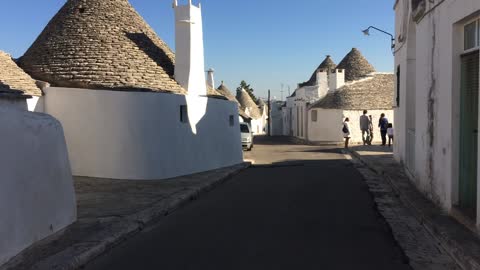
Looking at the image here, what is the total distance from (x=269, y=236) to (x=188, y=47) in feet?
34.1

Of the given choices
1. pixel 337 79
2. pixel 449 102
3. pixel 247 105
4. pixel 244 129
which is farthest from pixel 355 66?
pixel 449 102

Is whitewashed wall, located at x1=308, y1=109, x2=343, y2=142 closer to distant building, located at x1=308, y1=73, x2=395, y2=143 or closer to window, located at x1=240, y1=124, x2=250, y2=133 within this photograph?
distant building, located at x1=308, y1=73, x2=395, y2=143

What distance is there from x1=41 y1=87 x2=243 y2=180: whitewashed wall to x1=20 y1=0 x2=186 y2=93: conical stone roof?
1.89 ft

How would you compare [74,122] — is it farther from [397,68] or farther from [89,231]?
[397,68]

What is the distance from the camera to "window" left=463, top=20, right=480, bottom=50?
248 inches

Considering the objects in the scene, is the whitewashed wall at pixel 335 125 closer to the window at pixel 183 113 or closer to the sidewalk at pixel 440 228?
the window at pixel 183 113

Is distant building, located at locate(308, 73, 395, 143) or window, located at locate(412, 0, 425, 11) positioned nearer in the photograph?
window, located at locate(412, 0, 425, 11)

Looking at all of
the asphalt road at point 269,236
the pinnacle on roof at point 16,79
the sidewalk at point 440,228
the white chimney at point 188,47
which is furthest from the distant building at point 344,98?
the pinnacle on roof at point 16,79

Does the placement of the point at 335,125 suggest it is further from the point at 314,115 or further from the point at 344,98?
the point at 314,115

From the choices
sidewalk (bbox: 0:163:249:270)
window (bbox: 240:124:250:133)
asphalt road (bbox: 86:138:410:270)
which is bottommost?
asphalt road (bbox: 86:138:410:270)

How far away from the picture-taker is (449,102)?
702 centimetres

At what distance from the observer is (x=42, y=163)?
245 inches

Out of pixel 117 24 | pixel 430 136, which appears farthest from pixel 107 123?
pixel 430 136

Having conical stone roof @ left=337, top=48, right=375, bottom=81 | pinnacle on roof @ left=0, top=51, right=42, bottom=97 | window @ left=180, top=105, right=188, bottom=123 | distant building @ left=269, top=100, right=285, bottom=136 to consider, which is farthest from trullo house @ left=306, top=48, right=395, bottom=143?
distant building @ left=269, top=100, right=285, bottom=136
